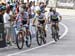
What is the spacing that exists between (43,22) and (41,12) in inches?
28.4

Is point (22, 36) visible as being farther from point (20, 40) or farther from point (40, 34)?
point (40, 34)

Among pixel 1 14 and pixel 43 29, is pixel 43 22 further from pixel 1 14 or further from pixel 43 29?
pixel 1 14

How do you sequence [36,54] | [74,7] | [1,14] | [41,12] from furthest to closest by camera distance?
[74,7]
[41,12]
[1,14]
[36,54]

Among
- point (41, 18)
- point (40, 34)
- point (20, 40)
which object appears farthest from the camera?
point (41, 18)

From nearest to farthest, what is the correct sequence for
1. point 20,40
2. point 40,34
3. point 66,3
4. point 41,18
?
point 20,40, point 40,34, point 41,18, point 66,3

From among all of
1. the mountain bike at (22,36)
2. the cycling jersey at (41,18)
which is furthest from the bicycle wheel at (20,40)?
the cycling jersey at (41,18)

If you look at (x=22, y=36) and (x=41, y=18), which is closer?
(x=22, y=36)

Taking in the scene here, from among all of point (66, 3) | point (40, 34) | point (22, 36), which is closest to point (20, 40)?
point (22, 36)

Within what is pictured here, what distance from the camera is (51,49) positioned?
769 inches

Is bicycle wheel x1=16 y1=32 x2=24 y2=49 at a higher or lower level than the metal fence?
higher

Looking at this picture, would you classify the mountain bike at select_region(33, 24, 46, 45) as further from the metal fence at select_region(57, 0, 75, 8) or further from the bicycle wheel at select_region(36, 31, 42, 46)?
the metal fence at select_region(57, 0, 75, 8)

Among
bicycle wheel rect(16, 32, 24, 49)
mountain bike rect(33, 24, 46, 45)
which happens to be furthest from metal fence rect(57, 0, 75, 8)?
bicycle wheel rect(16, 32, 24, 49)

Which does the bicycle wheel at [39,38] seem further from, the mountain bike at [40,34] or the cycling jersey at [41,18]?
the cycling jersey at [41,18]

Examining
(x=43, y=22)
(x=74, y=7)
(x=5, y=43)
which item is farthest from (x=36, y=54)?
(x=74, y=7)
